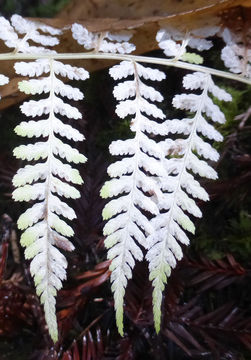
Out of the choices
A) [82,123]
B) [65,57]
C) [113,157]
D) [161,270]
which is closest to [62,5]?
[65,57]

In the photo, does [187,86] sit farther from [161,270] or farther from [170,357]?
[170,357]

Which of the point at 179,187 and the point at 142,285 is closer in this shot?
the point at 179,187

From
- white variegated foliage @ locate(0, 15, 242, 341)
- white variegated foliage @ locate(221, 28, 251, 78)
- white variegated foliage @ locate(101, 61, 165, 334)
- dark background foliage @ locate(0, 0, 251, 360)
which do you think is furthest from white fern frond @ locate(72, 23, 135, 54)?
white variegated foliage @ locate(221, 28, 251, 78)

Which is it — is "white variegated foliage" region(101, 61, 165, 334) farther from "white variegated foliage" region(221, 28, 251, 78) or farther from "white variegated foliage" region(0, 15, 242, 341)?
"white variegated foliage" region(221, 28, 251, 78)

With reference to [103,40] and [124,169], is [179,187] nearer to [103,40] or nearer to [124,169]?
[124,169]

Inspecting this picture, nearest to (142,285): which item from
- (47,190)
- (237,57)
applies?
(47,190)
